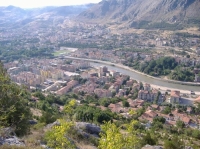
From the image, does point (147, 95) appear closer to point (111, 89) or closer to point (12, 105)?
point (111, 89)

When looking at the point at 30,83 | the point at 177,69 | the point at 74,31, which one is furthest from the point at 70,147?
the point at 74,31

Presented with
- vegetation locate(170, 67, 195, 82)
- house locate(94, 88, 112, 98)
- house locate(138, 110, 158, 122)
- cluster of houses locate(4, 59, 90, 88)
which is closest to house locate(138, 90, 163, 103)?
house locate(94, 88, 112, 98)

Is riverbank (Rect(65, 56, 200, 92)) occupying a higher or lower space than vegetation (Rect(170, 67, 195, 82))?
lower

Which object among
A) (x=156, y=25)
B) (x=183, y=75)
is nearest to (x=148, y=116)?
(x=183, y=75)

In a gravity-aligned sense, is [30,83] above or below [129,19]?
below

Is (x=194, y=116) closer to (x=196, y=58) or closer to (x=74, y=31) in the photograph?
(x=196, y=58)

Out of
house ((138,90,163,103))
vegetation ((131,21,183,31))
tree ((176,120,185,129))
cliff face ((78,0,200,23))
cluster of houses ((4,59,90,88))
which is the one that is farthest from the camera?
cliff face ((78,0,200,23))

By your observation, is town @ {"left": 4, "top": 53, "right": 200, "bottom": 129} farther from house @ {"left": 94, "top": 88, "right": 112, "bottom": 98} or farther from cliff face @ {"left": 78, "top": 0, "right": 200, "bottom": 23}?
cliff face @ {"left": 78, "top": 0, "right": 200, "bottom": 23}

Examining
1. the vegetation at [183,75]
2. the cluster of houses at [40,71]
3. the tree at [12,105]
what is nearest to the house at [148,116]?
the tree at [12,105]

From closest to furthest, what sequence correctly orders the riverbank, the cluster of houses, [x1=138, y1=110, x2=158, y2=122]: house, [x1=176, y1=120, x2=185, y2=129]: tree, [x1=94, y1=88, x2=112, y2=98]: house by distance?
[x1=176, y1=120, x2=185, y2=129]: tree → [x1=138, y1=110, x2=158, y2=122]: house → [x1=94, y1=88, x2=112, y2=98]: house → the riverbank → the cluster of houses
